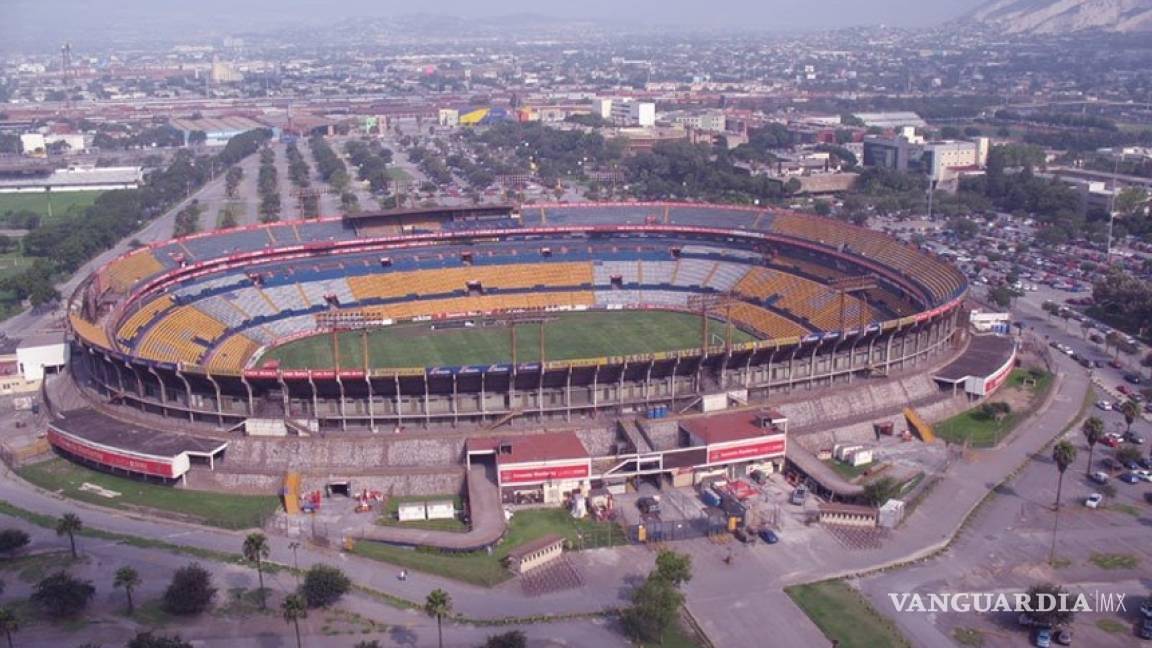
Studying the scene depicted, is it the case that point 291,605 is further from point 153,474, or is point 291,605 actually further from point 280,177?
point 280,177

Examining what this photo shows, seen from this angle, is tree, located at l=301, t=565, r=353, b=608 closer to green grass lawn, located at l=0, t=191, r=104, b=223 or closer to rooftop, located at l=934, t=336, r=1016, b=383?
rooftop, located at l=934, t=336, r=1016, b=383

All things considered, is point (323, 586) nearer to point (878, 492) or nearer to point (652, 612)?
point (652, 612)

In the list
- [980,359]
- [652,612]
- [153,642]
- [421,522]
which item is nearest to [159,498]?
[421,522]

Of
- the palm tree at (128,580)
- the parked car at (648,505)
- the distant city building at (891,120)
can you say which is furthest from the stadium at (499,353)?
the distant city building at (891,120)

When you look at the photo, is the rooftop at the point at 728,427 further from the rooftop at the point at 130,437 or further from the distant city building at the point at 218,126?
the distant city building at the point at 218,126

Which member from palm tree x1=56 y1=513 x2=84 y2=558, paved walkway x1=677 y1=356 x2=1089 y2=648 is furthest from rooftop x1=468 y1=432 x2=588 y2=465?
palm tree x1=56 y1=513 x2=84 y2=558
